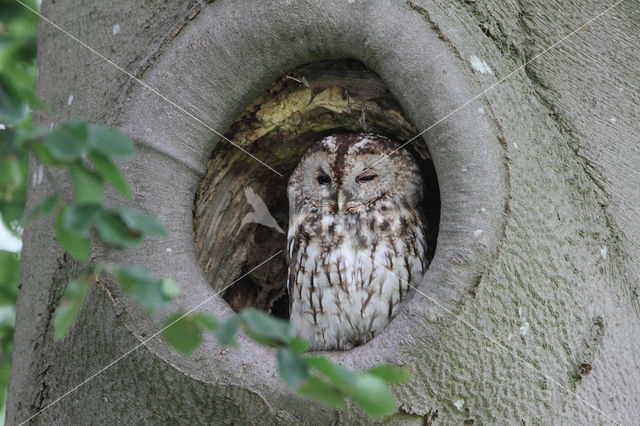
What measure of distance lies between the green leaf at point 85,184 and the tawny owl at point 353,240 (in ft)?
4.18

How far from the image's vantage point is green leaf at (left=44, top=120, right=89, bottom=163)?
25.5 inches

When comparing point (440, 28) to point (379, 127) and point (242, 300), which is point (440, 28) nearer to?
point (379, 127)

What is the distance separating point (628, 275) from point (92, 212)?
128 cm

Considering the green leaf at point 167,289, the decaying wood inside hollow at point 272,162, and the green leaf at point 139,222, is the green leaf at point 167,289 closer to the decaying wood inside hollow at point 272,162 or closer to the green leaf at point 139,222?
the green leaf at point 139,222

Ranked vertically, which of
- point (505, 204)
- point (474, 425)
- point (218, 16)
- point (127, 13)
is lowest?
point (474, 425)

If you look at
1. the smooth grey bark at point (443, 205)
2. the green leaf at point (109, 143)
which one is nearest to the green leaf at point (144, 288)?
the green leaf at point (109, 143)

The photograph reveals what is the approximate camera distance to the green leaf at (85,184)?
67 cm

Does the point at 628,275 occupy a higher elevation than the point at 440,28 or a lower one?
lower

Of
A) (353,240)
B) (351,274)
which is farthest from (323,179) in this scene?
(351,274)

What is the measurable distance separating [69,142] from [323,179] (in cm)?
144

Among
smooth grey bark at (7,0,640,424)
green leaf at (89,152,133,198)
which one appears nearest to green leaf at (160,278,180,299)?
green leaf at (89,152,133,198)

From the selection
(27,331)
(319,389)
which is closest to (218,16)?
(27,331)

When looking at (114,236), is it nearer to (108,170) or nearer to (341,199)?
(108,170)

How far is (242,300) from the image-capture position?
2266mm
